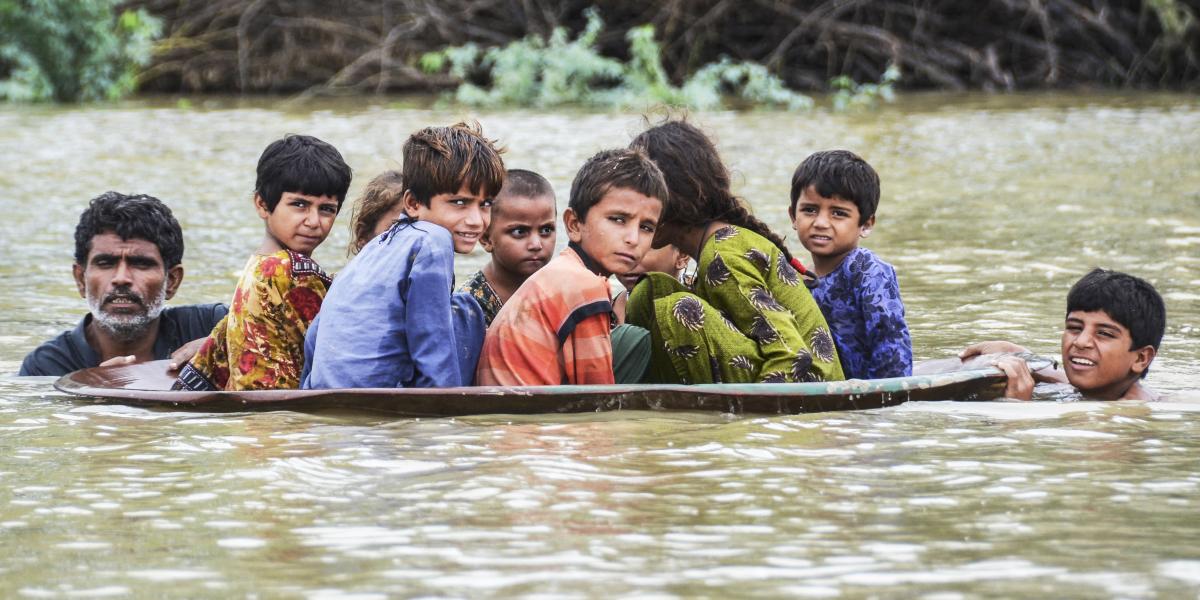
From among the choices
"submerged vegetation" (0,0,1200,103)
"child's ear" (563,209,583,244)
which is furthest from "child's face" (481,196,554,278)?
"submerged vegetation" (0,0,1200,103)

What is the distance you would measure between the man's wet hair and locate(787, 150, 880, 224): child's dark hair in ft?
2.50

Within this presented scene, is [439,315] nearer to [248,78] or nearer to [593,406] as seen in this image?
[593,406]

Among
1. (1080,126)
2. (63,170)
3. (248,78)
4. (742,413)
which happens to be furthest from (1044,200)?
(248,78)

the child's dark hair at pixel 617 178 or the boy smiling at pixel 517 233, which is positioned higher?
the child's dark hair at pixel 617 178

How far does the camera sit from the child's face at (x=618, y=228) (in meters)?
4.58

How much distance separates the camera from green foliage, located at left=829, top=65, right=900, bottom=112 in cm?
1728

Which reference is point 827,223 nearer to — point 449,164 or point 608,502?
point 449,164

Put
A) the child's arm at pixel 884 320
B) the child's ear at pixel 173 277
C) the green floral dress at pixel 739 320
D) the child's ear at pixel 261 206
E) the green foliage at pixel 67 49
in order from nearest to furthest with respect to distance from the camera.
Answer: the green floral dress at pixel 739 320, the child's ear at pixel 261 206, the child's arm at pixel 884 320, the child's ear at pixel 173 277, the green foliage at pixel 67 49

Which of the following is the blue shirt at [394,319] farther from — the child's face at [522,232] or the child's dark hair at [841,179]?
the child's dark hair at [841,179]

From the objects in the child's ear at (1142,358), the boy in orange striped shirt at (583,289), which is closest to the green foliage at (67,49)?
the boy in orange striped shirt at (583,289)

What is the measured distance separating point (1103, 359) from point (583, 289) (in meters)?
1.86

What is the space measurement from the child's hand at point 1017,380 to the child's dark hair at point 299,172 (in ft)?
7.18

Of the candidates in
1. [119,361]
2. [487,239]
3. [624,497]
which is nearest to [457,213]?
[487,239]

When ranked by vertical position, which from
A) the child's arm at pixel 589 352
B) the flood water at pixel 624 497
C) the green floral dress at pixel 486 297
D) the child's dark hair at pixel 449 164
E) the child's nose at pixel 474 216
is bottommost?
the flood water at pixel 624 497
